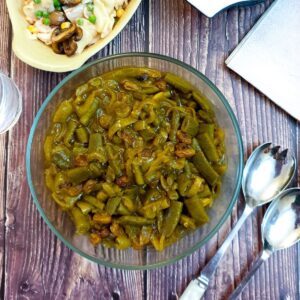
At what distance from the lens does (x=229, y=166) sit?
165 centimetres

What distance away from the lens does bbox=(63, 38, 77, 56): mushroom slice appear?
1653 mm

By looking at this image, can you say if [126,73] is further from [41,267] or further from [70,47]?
[41,267]

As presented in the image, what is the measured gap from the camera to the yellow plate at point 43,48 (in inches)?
64.6

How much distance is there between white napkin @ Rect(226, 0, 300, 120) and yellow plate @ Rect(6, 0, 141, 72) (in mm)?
427

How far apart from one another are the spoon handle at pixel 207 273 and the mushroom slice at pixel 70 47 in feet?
2.72

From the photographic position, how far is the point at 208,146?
5.20 feet

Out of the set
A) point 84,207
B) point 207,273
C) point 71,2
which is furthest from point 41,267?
point 71,2

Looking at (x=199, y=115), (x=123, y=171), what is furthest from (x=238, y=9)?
(x=123, y=171)

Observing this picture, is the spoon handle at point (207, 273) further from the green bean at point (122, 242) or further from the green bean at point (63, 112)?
the green bean at point (63, 112)

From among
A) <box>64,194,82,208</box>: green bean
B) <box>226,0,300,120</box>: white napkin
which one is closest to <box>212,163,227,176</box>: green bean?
<box>226,0,300,120</box>: white napkin

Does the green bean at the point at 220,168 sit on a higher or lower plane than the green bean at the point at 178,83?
lower

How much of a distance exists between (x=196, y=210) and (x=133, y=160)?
10.3 inches

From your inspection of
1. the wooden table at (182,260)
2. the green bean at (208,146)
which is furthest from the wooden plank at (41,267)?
the green bean at (208,146)

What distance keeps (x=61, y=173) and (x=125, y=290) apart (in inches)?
20.1
